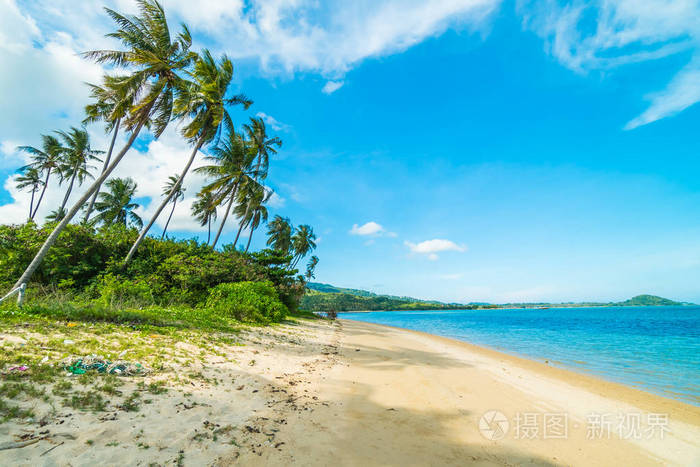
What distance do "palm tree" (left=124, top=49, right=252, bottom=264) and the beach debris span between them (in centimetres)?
1174

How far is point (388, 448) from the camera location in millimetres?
3502

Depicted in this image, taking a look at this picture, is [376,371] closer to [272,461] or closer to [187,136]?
[272,461]

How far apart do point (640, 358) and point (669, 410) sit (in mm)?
9005

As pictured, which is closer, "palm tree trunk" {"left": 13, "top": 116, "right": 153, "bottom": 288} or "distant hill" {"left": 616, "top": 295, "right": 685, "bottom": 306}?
"palm tree trunk" {"left": 13, "top": 116, "right": 153, "bottom": 288}

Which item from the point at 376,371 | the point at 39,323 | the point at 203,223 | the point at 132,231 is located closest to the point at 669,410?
the point at 376,371

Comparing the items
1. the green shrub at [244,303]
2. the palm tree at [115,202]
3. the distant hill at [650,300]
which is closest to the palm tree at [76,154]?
the palm tree at [115,202]

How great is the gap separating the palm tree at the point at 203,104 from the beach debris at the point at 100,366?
38.5 ft

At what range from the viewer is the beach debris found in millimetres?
3987

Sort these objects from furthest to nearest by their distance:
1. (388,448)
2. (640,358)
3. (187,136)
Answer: (187,136) → (640,358) → (388,448)

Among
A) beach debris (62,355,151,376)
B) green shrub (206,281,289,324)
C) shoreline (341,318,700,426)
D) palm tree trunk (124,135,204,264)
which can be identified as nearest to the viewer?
beach debris (62,355,151,376)

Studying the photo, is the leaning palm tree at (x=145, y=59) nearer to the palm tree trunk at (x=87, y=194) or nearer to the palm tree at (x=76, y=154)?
the palm tree trunk at (x=87, y=194)

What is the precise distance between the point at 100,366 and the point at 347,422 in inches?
147

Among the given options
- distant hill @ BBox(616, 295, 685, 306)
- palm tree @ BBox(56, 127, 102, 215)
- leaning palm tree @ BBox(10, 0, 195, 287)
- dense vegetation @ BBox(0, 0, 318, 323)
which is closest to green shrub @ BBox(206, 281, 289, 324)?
dense vegetation @ BBox(0, 0, 318, 323)

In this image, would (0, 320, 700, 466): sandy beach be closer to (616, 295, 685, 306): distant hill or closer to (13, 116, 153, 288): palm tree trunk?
(13, 116, 153, 288): palm tree trunk
